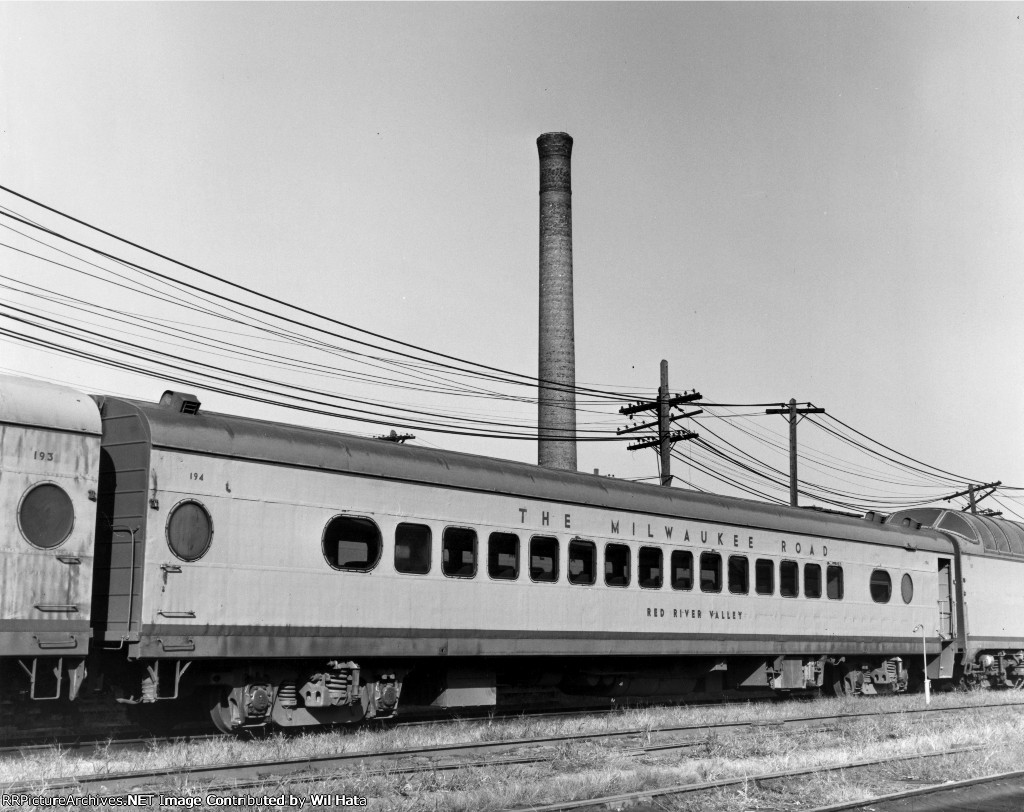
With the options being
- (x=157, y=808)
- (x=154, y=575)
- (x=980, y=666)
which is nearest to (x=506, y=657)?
(x=154, y=575)

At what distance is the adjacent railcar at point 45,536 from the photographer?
1069 cm

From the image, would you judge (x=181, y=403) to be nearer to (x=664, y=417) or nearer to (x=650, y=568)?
(x=650, y=568)

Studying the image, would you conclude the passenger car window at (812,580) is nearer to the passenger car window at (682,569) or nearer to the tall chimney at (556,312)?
the passenger car window at (682,569)

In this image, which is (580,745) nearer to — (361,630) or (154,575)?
(361,630)

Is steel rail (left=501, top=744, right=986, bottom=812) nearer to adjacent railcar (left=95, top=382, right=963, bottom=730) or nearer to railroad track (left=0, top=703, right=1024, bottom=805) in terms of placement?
railroad track (left=0, top=703, right=1024, bottom=805)

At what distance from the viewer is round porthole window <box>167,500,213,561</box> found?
11789 millimetres

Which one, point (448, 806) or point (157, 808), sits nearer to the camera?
point (157, 808)

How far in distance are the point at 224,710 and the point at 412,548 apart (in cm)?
292

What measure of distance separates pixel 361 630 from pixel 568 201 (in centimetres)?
2803

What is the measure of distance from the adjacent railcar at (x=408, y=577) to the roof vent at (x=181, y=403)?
0.08 ft

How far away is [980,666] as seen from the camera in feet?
85.1

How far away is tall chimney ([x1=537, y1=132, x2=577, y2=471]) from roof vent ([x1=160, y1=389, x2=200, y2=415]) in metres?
21.1

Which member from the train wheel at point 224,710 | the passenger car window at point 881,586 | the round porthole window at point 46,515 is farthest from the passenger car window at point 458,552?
the passenger car window at point 881,586

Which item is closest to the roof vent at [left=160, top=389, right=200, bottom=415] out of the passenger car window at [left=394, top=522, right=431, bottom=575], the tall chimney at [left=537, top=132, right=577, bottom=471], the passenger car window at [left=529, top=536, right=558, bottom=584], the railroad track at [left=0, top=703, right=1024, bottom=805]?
the passenger car window at [left=394, top=522, right=431, bottom=575]
